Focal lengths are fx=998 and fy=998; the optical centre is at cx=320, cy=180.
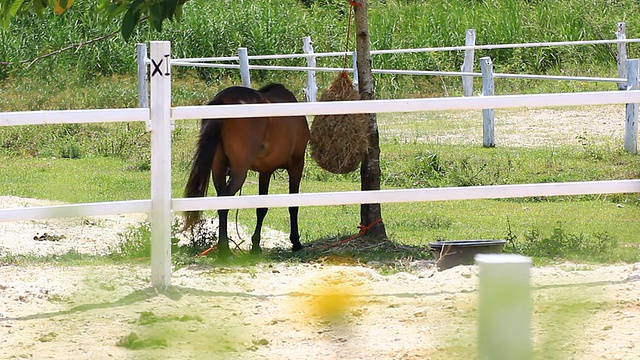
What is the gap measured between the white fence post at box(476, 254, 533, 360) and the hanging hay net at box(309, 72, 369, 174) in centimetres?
621

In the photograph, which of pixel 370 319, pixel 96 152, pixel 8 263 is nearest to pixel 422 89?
pixel 96 152

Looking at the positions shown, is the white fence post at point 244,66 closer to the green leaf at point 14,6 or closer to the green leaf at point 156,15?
the green leaf at point 14,6

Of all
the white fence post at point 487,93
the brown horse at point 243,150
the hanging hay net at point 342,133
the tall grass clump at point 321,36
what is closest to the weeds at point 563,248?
the hanging hay net at point 342,133

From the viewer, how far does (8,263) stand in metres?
6.71

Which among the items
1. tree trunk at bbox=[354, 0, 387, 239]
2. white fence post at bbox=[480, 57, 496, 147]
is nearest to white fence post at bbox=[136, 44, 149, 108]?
white fence post at bbox=[480, 57, 496, 147]

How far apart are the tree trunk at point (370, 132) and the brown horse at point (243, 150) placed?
1.76 feet

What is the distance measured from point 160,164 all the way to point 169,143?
0.42ft

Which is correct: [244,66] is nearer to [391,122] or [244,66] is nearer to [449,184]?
[391,122]

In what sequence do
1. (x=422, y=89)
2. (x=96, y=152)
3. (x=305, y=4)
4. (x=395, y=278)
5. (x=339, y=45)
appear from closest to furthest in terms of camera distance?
(x=395, y=278) → (x=96, y=152) → (x=422, y=89) → (x=339, y=45) → (x=305, y=4)

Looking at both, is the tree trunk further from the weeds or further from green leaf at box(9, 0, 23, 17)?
green leaf at box(9, 0, 23, 17)

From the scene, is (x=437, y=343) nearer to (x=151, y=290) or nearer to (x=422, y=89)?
(x=151, y=290)

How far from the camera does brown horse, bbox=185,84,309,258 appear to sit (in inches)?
279

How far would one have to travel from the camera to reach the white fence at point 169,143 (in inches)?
212

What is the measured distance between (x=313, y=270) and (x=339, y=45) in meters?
13.6
